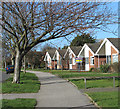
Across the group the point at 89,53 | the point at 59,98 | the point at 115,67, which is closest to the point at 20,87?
the point at 59,98

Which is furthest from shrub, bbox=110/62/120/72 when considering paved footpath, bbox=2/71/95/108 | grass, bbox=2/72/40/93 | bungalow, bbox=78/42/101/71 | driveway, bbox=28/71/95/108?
paved footpath, bbox=2/71/95/108

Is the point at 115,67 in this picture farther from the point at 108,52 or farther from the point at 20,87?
the point at 20,87

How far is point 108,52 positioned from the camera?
1164 inches

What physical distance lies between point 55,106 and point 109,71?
68.7ft

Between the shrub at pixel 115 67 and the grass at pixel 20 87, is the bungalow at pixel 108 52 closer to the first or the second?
the shrub at pixel 115 67

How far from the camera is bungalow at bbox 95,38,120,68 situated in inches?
1083

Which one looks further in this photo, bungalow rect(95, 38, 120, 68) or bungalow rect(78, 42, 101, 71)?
bungalow rect(78, 42, 101, 71)

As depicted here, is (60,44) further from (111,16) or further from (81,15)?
(111,16)

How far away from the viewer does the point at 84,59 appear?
38969 millimetres

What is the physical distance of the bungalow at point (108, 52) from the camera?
27.5 meters

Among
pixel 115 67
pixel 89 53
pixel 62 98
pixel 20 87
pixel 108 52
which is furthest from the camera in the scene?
pixel 89 53

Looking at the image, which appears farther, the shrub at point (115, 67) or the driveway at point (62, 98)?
the shrub at point (115, 67)

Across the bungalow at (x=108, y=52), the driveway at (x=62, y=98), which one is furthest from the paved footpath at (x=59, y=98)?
the bungalow at (x=108, y=52)

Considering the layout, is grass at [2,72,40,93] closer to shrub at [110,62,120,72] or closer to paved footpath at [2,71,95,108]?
paved footpath at [2,71,95,108]
